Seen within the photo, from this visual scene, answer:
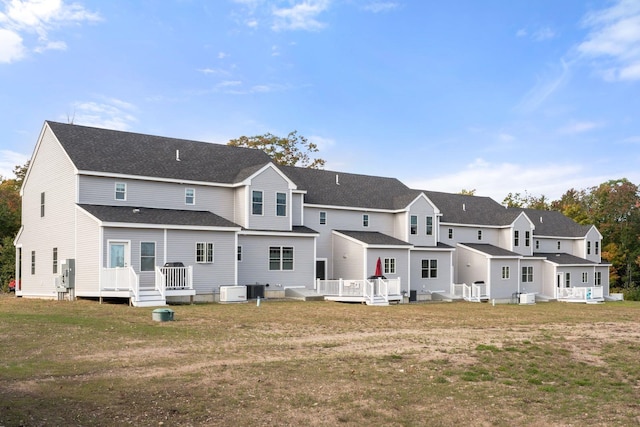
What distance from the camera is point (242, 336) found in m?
18.7

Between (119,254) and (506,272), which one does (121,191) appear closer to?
(119,254)

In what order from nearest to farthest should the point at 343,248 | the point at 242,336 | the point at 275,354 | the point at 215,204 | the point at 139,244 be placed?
the point at 275,354 < the point at 242,336 < the point at 139,244 < the point at 215,204 < the point at 343,248

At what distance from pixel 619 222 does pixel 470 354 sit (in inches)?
2722

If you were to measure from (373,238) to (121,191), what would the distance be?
53.3 ft

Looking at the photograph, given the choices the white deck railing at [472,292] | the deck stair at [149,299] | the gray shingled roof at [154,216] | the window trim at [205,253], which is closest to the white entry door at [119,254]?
the gray shingled roof at [154,216]

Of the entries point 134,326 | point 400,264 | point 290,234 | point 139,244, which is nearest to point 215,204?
point 290,234

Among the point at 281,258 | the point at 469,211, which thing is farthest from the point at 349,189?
the point at 469,211

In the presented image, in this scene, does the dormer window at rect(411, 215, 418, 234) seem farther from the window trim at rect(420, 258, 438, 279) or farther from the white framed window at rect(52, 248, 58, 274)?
the white framed window at rect(52, 248, 58, 274)

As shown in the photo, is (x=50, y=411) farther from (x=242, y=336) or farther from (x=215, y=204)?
(x=215, y=204)

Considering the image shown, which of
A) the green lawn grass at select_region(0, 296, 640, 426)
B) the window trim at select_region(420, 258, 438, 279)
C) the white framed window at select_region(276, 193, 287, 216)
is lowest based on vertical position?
the green lawn grass at select_region(0, 296, 640, 426)


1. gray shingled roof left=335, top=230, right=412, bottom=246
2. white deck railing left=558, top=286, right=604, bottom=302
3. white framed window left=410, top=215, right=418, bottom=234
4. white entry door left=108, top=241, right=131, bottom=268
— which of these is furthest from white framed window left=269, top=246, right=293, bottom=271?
white deck railing left=558, top=286, right=604, bottom=302

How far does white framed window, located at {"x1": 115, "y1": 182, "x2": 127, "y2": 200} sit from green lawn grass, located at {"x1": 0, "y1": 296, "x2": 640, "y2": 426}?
35.8 ft

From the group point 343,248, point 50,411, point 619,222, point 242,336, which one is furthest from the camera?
point 619,222

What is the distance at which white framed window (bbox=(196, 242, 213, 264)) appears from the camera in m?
32.4
